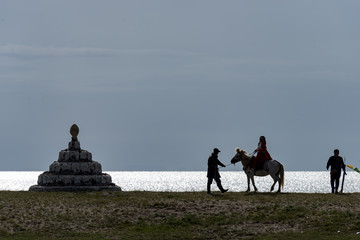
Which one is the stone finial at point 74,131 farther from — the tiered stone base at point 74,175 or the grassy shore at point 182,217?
the grassy shore at point 182,217

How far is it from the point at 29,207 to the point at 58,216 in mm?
2348

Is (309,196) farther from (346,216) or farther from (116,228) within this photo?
(116,228)

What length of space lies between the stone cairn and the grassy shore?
5.08 m

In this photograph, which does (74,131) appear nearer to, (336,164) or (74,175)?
(74,175)

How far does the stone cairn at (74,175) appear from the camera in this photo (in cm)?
4425

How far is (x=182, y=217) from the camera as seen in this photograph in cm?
3416

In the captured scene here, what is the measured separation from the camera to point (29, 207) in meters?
35.8

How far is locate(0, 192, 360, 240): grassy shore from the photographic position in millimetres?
31812

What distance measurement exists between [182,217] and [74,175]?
12.7 meters

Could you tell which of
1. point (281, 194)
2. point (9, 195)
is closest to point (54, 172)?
point (9, 195)

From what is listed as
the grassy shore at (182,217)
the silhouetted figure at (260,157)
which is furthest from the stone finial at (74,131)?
the silhouetted figure at (260,157)

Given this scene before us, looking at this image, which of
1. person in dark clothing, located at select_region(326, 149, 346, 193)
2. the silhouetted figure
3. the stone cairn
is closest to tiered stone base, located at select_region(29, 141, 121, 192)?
the stone cairn

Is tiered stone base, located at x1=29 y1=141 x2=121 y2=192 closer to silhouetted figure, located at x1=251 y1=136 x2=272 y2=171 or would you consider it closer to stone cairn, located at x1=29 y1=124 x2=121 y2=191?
stone cairn, located at x1=29 y1=124 x2=121 y2=191

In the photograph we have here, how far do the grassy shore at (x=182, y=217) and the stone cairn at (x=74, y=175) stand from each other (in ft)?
16.7
